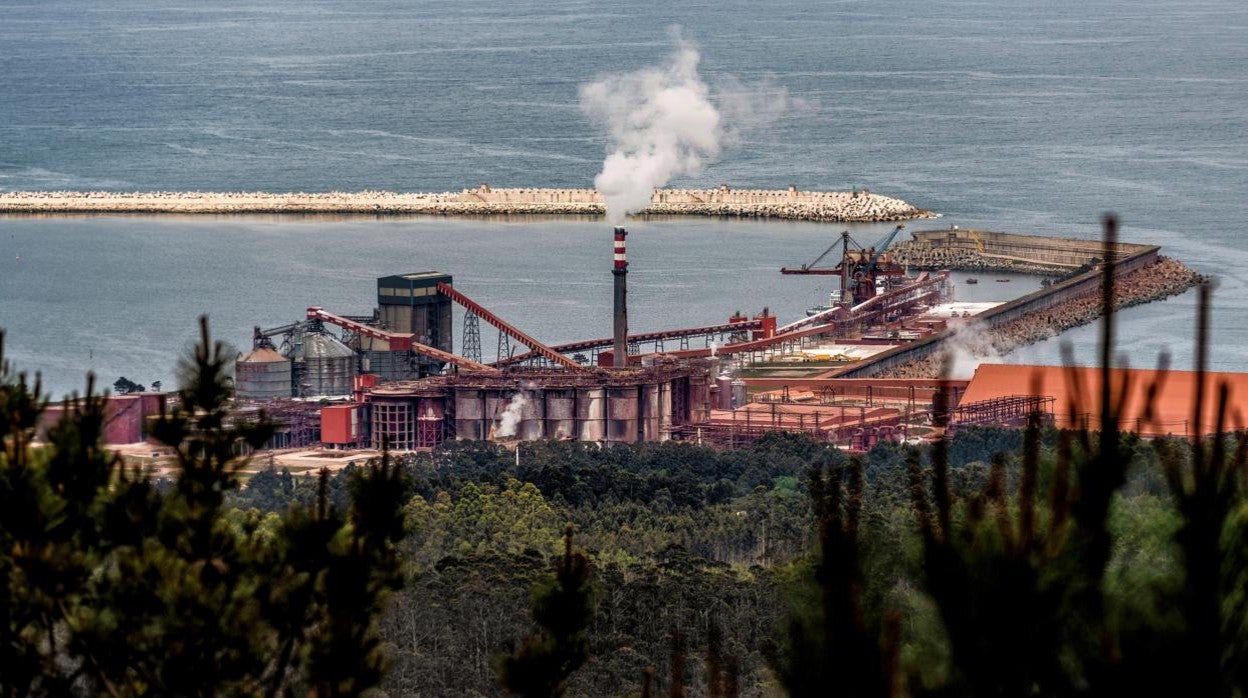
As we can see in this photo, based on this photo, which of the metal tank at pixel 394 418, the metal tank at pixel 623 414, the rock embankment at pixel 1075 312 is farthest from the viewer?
the rock embankment at pixel 1075 312

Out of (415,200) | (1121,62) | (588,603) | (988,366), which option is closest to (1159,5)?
(1121,62)

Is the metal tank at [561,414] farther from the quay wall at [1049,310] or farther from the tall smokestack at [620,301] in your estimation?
the quay wall at [1049,310]

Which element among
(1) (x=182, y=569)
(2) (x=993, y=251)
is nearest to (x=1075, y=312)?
(2) (x=993, y=251)

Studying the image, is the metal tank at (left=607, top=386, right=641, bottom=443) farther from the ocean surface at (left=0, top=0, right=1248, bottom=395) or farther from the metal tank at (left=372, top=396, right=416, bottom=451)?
the ocean surface at (left=0, top=0, right=1248, bottom=395)

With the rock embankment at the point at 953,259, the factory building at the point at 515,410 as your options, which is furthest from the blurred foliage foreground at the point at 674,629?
the rock embankment at the point at 953,259

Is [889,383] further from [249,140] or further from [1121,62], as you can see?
[1121,62]

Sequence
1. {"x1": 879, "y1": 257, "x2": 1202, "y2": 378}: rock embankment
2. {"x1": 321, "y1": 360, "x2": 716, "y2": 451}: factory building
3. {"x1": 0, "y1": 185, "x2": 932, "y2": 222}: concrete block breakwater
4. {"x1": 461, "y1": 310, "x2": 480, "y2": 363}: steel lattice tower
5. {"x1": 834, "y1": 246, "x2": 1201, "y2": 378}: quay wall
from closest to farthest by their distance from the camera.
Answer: {"x1": 321, "y1": 360, "x2": 716, "y2": 451}: factory building, {"x1": 834, "y1": 246, "x2": 1201, "y2": 378}: quay wall, {"x1": 879, "y1": 257, "x2": 1202, "y2": 378}: rock embankment, {"x1": 461, "y1": 310, "x2": 480, "y2": 363}: steel lattice tower, {"x1": 0, "y1": 185, "x2": 932, "y2": 222}: concrete block breakwater

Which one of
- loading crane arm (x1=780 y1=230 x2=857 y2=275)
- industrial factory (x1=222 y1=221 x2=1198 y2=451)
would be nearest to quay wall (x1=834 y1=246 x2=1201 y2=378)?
industrial factory (x1=222 y1=221 x2=1198 y2=451)
